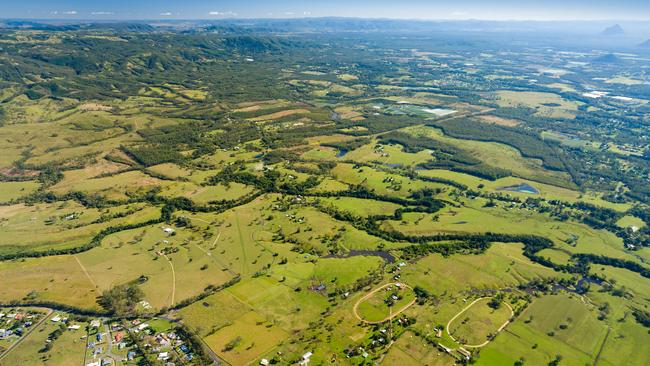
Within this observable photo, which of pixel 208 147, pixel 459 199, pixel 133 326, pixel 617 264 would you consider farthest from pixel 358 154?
pixel 133 326

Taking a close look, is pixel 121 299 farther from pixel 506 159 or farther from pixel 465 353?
pixel 506 159

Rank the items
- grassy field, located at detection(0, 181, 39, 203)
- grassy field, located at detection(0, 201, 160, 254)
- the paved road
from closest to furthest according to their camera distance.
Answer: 1. the paved road
2. grassy field, located at detection(0, 201, 160, 254)
3. grassy field, located at detection(0, 181, 39, 203)

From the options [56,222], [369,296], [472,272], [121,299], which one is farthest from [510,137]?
[56,222]

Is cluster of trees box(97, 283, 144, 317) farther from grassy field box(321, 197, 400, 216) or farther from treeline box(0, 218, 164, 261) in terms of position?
grassy field box(321, 197, 400, 216)

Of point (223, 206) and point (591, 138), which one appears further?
point (591, 138)

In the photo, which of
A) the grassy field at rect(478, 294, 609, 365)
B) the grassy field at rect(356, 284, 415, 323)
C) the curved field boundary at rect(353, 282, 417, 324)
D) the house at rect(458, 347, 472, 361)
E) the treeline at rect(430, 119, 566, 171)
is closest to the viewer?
the house at rect(458, 347, 472, 361)

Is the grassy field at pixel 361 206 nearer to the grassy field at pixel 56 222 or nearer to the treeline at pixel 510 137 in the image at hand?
the grassy field at pixel 56 222

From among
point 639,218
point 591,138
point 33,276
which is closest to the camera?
point 33,276

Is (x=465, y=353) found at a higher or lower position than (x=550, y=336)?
higher

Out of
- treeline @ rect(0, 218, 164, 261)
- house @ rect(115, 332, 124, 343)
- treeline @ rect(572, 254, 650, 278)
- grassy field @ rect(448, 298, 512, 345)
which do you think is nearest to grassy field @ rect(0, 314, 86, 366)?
house @ rect(115, 332, 124, 343)

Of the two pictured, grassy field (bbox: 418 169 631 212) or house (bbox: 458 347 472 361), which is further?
grassy field (bbox: 418 169 631 212)

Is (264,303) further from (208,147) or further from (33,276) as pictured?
(208,147)
